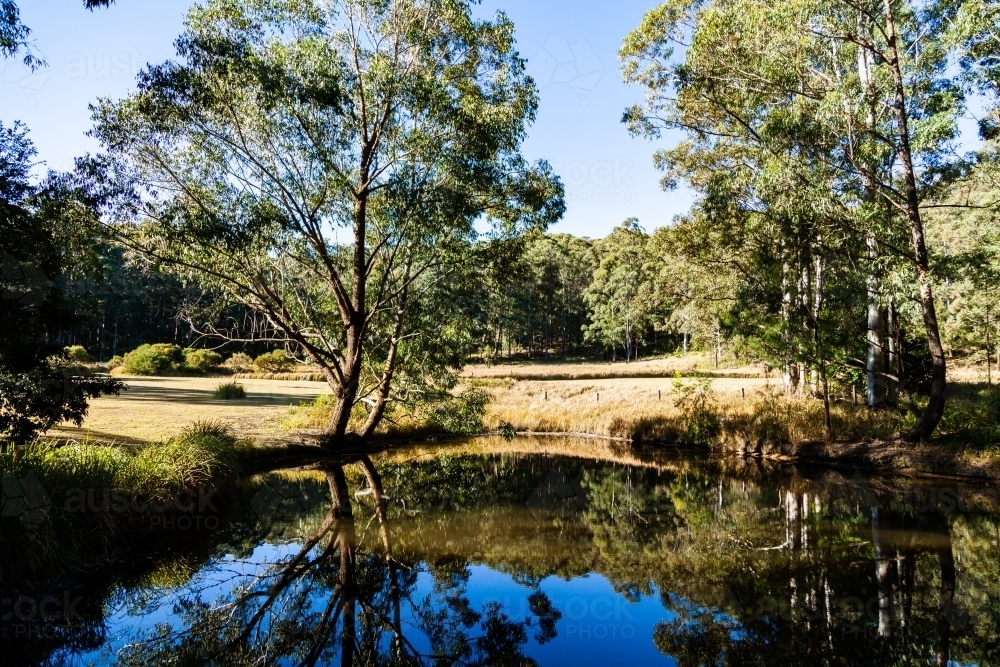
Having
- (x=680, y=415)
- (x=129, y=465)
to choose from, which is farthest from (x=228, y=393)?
(x=680, y=415)

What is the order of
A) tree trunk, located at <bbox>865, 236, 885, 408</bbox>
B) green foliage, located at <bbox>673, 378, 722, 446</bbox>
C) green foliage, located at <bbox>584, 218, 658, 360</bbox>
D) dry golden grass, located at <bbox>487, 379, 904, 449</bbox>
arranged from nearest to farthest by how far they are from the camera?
tree trunk, located at <bbox>865, 236, 885, 408</bbox>
dry golden grass, located at <bbox>487, 379, 904, 449</bbox>
green foliage, located at <bbox>673, 378, 722, 446</bbox>
green foliage, located at <bbox>584, 218, 658, 360</bbox>

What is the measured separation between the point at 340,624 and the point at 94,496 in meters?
4.27

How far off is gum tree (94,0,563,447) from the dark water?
16.5ft

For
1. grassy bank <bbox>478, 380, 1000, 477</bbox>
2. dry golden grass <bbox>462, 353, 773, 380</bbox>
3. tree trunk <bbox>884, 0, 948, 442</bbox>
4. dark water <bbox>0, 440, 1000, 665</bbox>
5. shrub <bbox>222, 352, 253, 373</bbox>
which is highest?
tree trunk <bbox>884, 0, 948, 442</bbox>

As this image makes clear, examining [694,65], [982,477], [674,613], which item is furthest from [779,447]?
[674,613]

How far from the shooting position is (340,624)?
5.78 metres

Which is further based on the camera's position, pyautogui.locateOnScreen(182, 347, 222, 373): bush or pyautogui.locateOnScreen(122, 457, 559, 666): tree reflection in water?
pyautogui.locateOnScreen(182, 347, 222, 373): bush

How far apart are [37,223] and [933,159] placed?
1854 cm

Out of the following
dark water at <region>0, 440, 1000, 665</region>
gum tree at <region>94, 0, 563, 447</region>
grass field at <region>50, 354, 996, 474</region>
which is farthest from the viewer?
grass field at <region>50, 354, 996, 474</region>

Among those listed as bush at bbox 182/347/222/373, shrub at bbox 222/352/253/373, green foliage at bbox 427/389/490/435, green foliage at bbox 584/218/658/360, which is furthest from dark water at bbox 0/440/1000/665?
green foliage at bbox 584/218/658/360

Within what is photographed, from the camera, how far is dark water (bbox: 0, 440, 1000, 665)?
537 centimetres

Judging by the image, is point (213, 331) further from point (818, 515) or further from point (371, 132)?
point (818, 515)

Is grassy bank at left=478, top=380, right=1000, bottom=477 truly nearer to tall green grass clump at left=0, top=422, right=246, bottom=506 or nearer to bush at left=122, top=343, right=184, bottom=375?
tall green grass clump at left=0, top=422, right=246, bottom=506

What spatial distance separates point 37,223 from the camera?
796 centimetres
